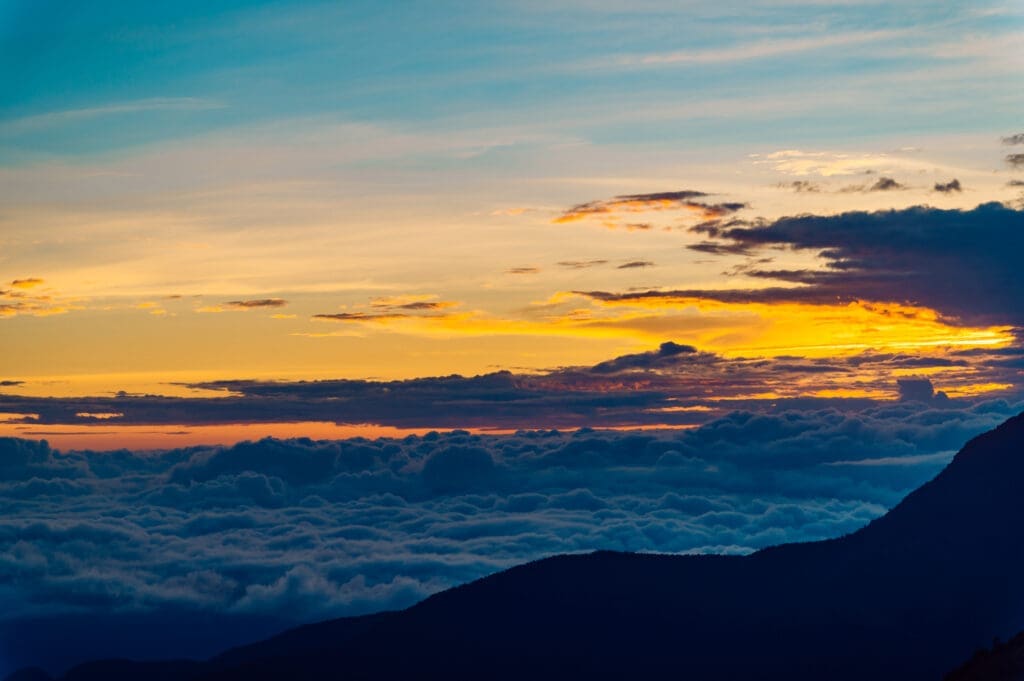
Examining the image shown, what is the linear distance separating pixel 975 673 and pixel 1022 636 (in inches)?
614

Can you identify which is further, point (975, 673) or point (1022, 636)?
point (1022, 636)

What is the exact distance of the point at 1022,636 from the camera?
545ft

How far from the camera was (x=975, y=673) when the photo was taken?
155000 millimetres
